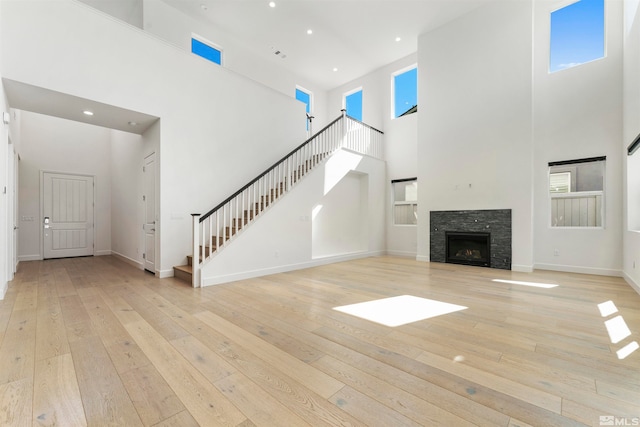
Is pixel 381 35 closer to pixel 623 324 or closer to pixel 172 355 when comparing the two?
pixel 623 324

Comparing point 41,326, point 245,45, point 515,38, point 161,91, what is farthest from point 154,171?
point 515,38

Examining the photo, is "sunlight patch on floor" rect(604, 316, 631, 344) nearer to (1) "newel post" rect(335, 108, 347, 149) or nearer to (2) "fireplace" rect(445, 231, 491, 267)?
(2) "fireplace" rect(445, 231, 491, 267)

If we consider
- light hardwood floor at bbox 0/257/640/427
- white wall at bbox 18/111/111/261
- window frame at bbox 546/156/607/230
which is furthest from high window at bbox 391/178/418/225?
white wall at bbox 18/111/111/261

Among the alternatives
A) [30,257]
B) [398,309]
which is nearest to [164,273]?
[398,309]

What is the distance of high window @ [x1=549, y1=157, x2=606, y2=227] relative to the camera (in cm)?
523

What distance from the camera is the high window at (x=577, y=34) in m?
5.26

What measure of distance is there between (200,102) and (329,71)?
18.0ft

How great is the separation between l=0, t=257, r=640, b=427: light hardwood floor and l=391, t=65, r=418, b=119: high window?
21.0 ft

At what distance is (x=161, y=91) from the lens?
4.91 m

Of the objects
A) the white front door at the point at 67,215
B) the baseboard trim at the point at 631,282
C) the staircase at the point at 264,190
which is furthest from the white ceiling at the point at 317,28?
the baseboard trim at the point at 631,282

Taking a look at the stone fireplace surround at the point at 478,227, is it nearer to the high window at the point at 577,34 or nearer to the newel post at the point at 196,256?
the high window at the point at 577,34

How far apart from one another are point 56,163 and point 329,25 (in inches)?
325

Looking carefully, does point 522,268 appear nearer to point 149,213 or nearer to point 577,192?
point 577,192

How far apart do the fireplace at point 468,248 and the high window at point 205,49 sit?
7.86 metres
